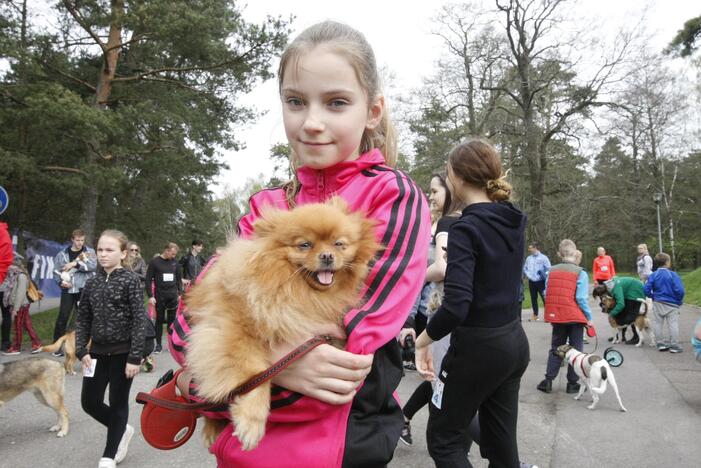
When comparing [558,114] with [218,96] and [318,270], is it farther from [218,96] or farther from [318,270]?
[318,270]

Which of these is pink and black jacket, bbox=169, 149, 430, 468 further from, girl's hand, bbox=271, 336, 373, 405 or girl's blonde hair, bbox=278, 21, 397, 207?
girl's blonde hair, bbox=278, 21, 397, 207

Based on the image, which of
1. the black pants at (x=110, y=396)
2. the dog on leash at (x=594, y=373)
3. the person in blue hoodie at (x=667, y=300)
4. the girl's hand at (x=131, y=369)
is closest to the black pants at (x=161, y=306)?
the black pants at (x=110, y=396)

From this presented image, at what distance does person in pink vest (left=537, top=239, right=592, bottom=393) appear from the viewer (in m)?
6.70

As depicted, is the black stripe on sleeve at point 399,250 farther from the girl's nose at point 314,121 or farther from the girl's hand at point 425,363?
the girl's hand at point 425,363

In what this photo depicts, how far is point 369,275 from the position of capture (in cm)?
131

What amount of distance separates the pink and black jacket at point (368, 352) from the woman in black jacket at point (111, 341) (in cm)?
349

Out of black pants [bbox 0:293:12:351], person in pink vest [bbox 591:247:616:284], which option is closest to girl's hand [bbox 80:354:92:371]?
black pants [bbox 0:293:12:351]

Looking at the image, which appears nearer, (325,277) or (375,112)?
(325,277)

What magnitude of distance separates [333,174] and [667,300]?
10519 millimetres

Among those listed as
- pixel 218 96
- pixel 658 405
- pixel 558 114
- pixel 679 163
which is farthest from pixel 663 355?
pixel 679 163

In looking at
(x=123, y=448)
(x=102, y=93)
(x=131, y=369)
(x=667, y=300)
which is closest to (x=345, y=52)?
(x=131, y=369)

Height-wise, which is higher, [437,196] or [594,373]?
[437,196]

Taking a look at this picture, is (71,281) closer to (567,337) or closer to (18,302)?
(18,302)

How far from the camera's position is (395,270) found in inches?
49.7
